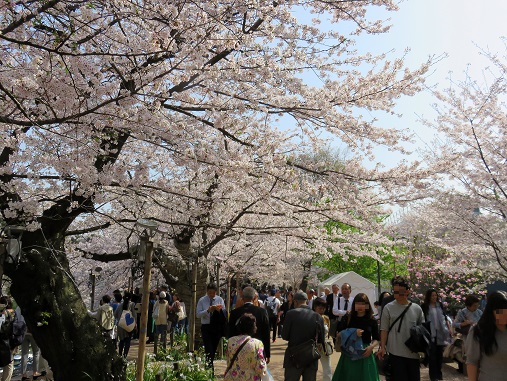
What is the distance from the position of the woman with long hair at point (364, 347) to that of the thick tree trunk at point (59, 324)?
3.03m

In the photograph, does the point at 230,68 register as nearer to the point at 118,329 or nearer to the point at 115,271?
the point at 118,329

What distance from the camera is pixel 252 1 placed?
529cm

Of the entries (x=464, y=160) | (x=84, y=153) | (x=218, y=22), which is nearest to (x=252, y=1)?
(x=218, y=22)

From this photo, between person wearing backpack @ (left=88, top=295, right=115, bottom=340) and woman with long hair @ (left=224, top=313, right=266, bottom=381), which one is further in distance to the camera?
person wearing backpack @ (left=88, top=295, right=115, bottom=340)

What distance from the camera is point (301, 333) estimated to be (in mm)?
6695

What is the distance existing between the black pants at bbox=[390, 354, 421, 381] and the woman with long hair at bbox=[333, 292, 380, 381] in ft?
0.99

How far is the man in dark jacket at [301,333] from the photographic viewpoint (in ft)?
21.9

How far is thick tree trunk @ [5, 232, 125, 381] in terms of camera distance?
6605 mm

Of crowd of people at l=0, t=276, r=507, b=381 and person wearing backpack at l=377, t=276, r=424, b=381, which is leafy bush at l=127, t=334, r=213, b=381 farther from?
person wearing backpack at l=377, t=276, r=424, b=381

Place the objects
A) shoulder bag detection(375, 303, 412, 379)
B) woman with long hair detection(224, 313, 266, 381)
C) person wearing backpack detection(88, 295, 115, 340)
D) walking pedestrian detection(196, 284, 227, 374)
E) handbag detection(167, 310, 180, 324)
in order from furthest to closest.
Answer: handbag detection(167, 310, 180, 324)
person wearing backpack detection(88, 295, 115, 340)
walking pedestrian detection(196, 284, 227, 374)
shoulder bag detection(375, 303, 412, 379)
woman with long hair detection(224, 313, 266, 381)

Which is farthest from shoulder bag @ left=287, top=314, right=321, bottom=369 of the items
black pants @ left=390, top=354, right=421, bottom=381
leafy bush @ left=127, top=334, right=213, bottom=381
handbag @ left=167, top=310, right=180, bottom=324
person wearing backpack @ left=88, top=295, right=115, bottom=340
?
handbag @ left=167, top=310, right=180, bottom=324

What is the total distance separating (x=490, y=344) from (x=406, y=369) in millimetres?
2397

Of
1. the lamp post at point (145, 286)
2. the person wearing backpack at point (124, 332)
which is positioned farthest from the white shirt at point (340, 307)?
the lamp post at point (145, 286)

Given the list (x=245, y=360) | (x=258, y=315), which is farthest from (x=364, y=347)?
(x=245, y=360)
